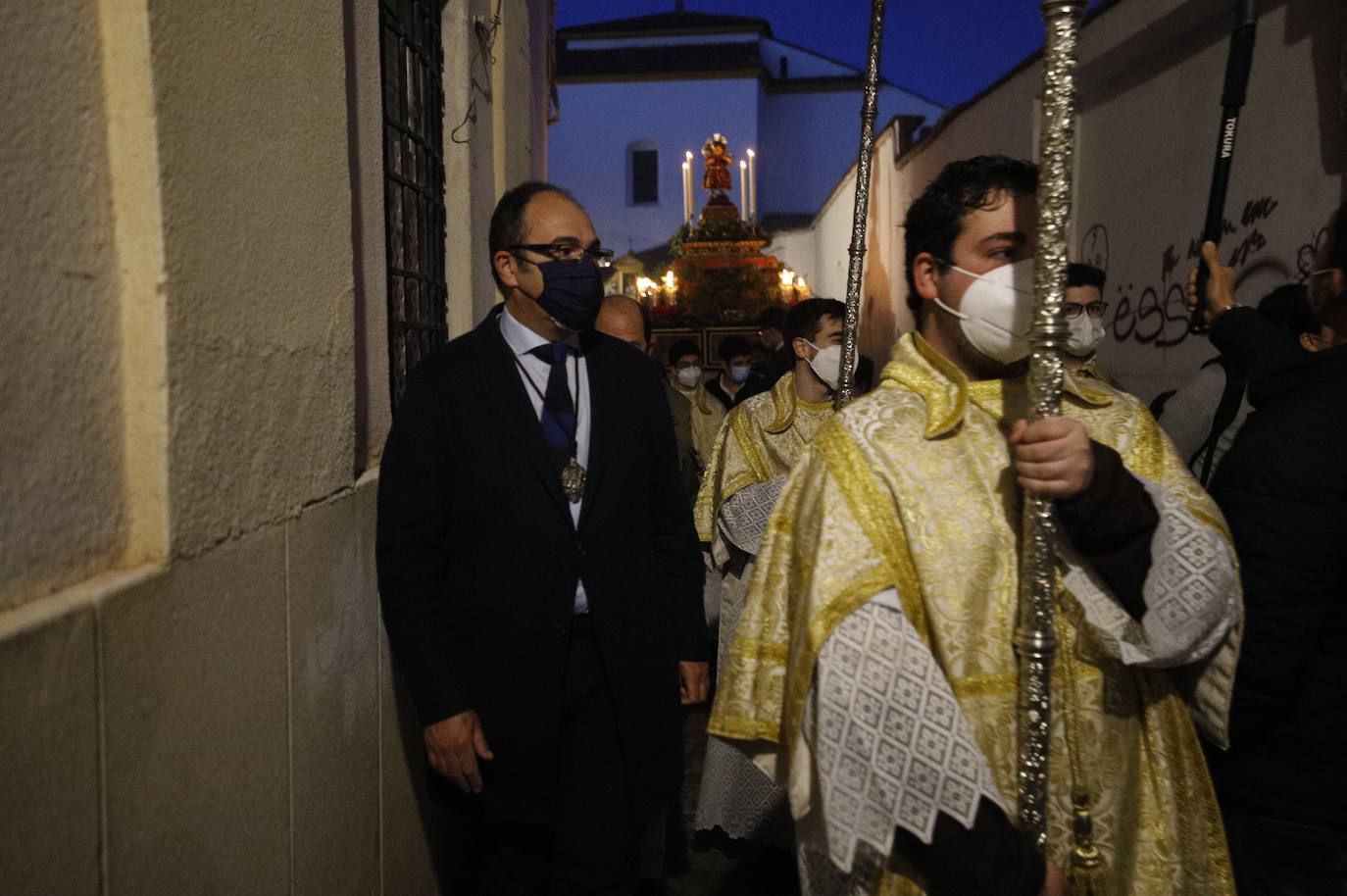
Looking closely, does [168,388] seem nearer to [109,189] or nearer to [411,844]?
[109,189]

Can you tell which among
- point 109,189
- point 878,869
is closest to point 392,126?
point 109,189

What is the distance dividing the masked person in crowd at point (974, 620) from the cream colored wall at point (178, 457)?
93cm

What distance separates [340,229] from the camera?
2.69m

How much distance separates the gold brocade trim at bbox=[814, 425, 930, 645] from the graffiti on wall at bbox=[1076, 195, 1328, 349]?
3411 millimetres

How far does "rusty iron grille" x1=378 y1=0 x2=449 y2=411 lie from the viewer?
Answer: 387cm

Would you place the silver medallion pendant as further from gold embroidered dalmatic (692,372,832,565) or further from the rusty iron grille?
gold embroidered dalmatic (692,372,832,565)

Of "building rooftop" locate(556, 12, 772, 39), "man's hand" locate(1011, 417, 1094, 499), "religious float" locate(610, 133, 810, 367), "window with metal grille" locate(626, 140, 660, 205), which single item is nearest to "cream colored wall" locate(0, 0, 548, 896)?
"man's hand" locate(1011, 417, 1094, 499)

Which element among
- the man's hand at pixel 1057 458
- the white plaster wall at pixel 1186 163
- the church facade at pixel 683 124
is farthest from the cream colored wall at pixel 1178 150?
the church facade at pixel 683 124

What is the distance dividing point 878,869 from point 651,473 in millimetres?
1391

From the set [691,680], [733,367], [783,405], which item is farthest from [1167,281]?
[691,680]

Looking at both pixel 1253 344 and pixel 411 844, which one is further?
pixel 411 844

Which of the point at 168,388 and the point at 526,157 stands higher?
the point at 526,157

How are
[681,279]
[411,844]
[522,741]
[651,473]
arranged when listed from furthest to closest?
[681,279], [411,844], [651,473], [522,741]

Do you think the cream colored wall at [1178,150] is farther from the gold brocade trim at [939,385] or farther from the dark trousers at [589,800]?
the dark trousers at [589,800]
